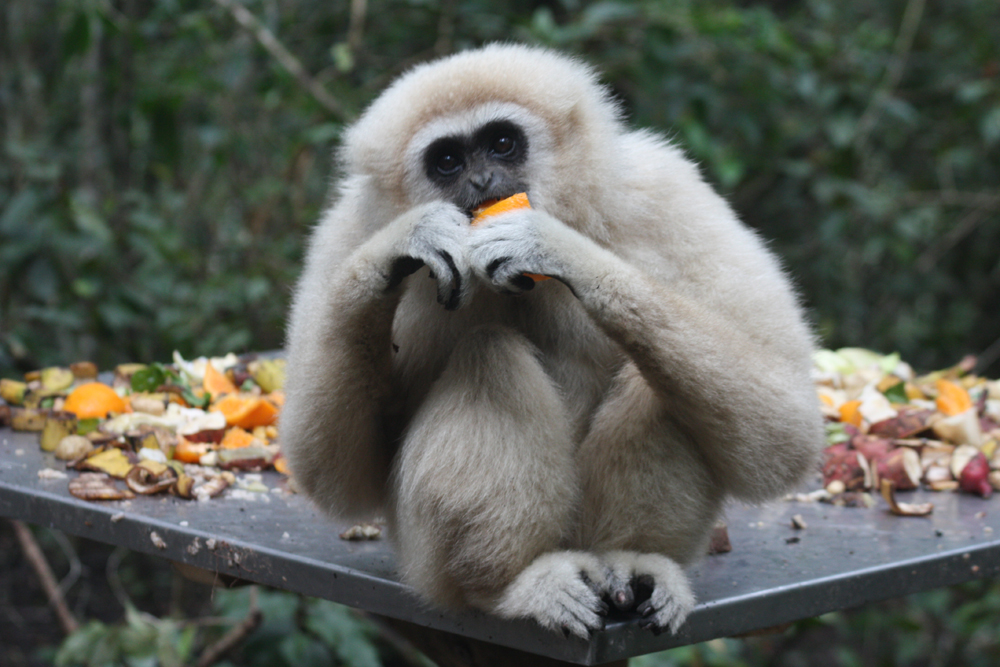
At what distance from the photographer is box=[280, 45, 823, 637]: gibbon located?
155cm

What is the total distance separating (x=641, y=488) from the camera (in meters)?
1.66

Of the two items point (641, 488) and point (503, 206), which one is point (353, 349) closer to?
point (503, 206)

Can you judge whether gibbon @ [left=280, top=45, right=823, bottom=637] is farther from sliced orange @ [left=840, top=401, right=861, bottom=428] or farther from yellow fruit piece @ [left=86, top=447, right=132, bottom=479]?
sliced orange @ [left=840, top=401, right=861, bottom=428]

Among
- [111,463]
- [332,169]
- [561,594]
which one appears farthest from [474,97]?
[332,169]

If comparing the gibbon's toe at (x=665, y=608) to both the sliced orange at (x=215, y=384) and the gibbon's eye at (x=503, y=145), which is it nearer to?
the gibbon's eye at (x=503, y=145)

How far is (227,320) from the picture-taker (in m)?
4.57

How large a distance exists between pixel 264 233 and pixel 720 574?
155 inches

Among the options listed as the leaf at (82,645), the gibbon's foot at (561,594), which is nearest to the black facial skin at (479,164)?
the gibbon's foot at (561,594)

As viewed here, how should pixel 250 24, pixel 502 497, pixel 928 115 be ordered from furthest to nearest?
pixel 928 115 < pixel 250 24 < pixel 502 497

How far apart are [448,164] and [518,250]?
0.40 meters

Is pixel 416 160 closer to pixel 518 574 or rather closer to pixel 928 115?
pixel 518 574

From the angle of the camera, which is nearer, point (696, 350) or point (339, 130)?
point (696, 350)

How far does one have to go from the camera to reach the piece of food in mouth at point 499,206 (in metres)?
1.70

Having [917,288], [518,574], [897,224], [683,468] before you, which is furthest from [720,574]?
[917,288]
